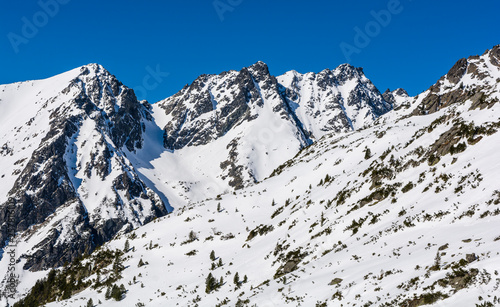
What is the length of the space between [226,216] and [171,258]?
15095 mm

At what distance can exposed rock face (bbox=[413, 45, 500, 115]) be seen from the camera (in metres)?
111

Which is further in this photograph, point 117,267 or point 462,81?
point 462,81

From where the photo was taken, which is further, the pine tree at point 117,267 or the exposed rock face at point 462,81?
the exposed rock face at point 462,81

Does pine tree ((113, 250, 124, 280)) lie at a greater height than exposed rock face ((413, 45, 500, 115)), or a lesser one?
lesser

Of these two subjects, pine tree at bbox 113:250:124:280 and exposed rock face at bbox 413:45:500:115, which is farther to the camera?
exposed rock face at bbox 413:45:500:115

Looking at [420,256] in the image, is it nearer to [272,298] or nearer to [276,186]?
Result: [272,298]

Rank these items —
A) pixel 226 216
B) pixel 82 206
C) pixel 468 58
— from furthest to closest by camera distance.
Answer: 1. pixel 82 206
2. pixel 468 58
3. pixel 226 216

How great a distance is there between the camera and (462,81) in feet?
436

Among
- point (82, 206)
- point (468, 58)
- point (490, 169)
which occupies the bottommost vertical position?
point (490, 169)

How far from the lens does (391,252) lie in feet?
69.9

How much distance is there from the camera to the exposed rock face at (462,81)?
111 m

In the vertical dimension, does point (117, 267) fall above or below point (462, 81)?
below

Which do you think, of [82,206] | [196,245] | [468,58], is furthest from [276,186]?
[82,206]

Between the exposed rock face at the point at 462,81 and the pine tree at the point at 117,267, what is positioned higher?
the exposed rock face at the point at 462,81
